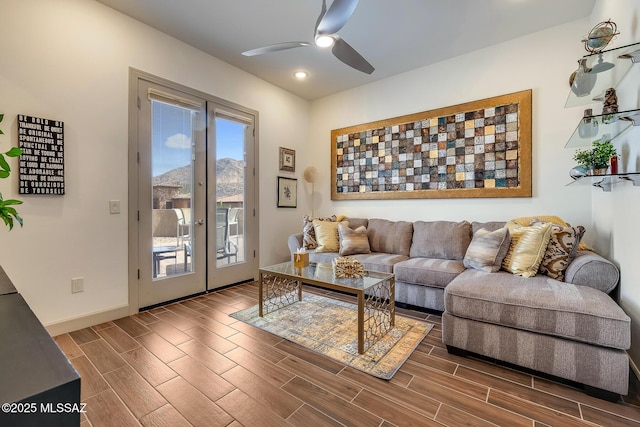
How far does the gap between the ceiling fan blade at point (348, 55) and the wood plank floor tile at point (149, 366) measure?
276 centimetres

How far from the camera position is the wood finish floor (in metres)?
1.45

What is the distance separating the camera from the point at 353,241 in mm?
3590

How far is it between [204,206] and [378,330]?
2426mm

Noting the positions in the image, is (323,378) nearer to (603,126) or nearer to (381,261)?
(381,261)

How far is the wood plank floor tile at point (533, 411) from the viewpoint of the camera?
4.67 feet

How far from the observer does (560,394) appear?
1636mm

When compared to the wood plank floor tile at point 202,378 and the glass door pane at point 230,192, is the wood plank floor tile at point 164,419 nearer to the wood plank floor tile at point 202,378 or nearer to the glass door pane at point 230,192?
the wood plank floor tile at point 202,378

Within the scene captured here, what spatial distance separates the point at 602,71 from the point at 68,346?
4.48m

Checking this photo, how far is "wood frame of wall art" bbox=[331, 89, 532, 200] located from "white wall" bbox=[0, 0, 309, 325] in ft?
8.74

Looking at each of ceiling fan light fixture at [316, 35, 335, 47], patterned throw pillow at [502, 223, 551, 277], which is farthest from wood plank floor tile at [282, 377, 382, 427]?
ceiling fan light fixture at [316, 35, 335, 47]

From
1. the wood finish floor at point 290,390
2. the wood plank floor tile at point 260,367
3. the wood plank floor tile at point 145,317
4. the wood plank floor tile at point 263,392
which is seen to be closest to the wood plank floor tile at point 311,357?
the wood finish floor at point 290,390

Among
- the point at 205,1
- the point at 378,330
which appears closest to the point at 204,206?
the point at 205,1

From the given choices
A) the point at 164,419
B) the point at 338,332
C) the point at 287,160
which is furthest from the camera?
the point at 287,160

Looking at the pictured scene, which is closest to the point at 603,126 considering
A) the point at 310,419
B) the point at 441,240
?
the point at 441,240
